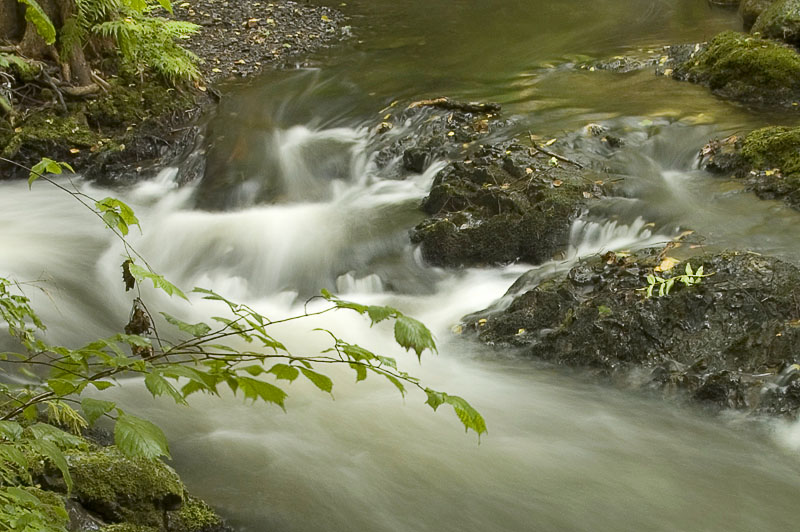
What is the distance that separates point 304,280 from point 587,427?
313cm

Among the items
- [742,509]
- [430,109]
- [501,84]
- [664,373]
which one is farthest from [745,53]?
[742,509]

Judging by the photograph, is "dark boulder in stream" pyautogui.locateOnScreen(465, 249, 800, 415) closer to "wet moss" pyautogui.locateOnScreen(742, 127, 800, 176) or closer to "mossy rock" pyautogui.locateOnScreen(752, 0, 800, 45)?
"wet moss" pyautogui.locateOnScreen(742, 127, 800, 176)

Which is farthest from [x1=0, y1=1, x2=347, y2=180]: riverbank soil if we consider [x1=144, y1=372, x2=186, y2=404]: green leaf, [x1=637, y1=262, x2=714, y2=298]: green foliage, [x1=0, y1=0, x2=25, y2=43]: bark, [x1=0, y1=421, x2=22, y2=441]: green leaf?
[x1=144, y1=372, x2=186, y2=404]: green leaf

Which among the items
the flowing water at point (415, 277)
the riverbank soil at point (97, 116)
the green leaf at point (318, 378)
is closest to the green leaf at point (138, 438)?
the green leaf at point (318, 378)

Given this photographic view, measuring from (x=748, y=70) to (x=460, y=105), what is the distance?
3304 millimetres

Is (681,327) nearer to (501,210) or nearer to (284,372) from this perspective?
(501,210)

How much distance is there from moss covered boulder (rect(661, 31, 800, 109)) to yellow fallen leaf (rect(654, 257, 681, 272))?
166 inches

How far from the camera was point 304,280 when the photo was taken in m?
7.24

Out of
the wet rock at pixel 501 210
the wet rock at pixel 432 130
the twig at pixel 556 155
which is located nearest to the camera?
the wet rock at pixel 501 210

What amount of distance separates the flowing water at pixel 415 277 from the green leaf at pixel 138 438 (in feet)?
6.83

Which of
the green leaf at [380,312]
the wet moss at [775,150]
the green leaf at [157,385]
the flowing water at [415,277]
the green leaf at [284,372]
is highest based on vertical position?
the green leaf at [380,312]

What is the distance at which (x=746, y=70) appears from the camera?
9.37m

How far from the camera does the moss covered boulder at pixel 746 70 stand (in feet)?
30.0

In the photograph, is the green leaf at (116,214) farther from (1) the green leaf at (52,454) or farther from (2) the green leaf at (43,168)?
(1) the green leaf at (52,454)
